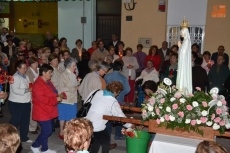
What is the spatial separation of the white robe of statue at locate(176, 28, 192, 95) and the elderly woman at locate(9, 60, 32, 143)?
3277 millimetres

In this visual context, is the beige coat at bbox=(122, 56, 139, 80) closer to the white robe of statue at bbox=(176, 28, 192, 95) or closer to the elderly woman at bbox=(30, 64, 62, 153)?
the elderly woman at bbox=(30, 64, 62, 153)

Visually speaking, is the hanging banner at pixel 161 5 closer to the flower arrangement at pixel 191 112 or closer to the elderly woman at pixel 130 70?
the elderly woman at pixel 130 70

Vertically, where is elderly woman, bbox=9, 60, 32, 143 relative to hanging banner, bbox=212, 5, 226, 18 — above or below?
below

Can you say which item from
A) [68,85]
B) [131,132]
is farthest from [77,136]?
[68,85]

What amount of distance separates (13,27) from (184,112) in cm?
1445

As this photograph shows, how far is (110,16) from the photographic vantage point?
14922 mm

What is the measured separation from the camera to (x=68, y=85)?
23.7 ft

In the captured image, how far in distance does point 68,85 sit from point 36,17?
11.7 meters

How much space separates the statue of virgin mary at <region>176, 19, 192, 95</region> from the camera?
17.1ft

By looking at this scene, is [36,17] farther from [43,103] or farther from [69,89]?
[43,103]

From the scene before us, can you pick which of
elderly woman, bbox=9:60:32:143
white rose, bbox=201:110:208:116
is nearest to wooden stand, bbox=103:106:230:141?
white rose, bbox=201:110:208:116

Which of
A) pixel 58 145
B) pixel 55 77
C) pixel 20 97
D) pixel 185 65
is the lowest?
pixel 58 145

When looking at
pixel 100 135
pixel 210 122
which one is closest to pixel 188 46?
pixel 210 122

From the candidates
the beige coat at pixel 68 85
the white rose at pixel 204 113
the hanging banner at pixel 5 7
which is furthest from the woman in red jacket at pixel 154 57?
the hanging banner at pixel 5 7
